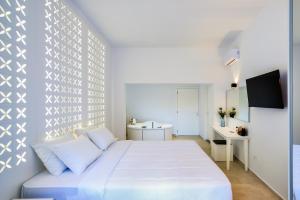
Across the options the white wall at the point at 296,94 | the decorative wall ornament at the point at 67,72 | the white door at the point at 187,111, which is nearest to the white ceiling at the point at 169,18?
the decorative wall ornament at the point at 67,72

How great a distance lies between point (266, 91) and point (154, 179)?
208 centimetres

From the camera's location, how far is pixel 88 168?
2303 millimetres

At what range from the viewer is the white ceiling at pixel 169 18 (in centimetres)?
304

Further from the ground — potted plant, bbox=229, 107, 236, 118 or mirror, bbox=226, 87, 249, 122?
mirror, bbox=226, 87, 249, 122

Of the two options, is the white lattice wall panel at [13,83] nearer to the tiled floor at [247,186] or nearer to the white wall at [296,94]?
the white wall at [296,94]

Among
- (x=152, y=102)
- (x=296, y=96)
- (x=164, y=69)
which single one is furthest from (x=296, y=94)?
(x=152, y=102)

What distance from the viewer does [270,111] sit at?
3.08 m

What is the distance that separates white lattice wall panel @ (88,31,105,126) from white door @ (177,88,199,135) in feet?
13.1

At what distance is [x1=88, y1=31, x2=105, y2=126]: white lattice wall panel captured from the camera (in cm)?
374

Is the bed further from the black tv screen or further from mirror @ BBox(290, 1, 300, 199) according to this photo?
the black tv screen

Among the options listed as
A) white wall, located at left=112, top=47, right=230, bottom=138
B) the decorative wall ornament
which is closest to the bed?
the decorative wall ornament

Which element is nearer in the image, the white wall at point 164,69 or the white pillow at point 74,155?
the white pillow at point 74,155

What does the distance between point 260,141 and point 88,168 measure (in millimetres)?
2815

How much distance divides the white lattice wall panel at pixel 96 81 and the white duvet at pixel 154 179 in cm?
137
